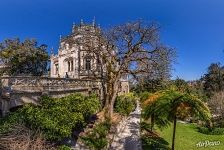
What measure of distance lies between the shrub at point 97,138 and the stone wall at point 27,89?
3.59 m

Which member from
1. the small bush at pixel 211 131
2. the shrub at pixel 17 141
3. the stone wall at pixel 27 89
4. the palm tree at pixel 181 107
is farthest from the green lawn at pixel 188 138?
the shrub at pixel 17 141

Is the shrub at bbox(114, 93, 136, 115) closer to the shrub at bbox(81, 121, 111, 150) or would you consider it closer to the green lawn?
the green lawn

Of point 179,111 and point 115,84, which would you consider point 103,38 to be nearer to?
point 115,84

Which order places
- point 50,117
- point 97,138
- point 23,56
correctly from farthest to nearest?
point 23,56 < point 97,138 < point 50,117

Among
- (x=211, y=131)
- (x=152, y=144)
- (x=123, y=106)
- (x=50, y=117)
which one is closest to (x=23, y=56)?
(x=123, y=106)

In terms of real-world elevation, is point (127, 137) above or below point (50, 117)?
below

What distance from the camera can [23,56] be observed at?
57094 mm

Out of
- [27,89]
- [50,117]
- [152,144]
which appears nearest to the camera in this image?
[50,117]

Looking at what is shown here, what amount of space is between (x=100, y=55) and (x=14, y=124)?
1976cm

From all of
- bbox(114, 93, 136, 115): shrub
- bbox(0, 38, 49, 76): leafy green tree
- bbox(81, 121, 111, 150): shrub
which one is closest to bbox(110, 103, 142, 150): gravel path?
bbox(81, 121, 111, 150): shrub

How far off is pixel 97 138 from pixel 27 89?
6.50m

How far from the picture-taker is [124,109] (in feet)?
132

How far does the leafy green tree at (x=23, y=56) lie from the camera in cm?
5475

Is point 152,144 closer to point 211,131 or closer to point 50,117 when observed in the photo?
point 50,117
